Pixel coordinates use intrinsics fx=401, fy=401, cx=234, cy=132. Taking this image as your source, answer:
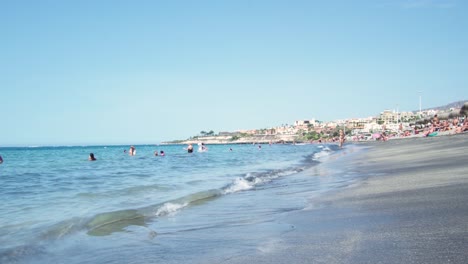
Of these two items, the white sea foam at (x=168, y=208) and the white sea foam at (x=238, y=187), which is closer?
the white sea foam at (x=168, y=208)

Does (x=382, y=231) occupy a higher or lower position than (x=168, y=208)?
higher

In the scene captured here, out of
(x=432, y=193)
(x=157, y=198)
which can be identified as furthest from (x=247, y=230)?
(x=157, y=198)

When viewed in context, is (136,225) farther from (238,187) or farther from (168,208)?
(238,187)

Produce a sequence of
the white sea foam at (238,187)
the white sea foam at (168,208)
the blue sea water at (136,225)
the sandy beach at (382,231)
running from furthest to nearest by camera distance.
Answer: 1. the white sea foam at (238,187)
2. the white sea foam at (168,208)
3. the blue sea water at (136,225)
4. the sandy beach at (382,231)

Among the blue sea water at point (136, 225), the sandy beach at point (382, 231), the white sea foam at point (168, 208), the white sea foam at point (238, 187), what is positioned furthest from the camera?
the white sea foam at point (238, 187)

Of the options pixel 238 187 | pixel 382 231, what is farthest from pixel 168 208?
pixel 382 231

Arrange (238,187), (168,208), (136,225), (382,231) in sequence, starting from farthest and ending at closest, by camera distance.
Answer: (238,187) < (168,208) < (136,225) < (382,231)

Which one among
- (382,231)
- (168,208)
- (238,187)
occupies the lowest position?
(238,187)

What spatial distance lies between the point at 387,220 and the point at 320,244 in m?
1.27

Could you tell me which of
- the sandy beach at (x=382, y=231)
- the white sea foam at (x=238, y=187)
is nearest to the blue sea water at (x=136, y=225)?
the white sea foam at (x=238, y=187)

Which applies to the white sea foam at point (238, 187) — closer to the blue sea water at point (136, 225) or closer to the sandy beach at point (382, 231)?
the blue sea water at point (136, 225)

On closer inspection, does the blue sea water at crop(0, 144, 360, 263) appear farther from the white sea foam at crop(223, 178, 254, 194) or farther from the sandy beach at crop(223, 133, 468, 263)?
the sandy beach at crop(223, 133, 468, 263)

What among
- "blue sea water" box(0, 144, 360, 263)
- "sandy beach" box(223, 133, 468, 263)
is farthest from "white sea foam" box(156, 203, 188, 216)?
"sandy beach" box(223, 133, 468, 263)

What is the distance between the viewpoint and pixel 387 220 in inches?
201
